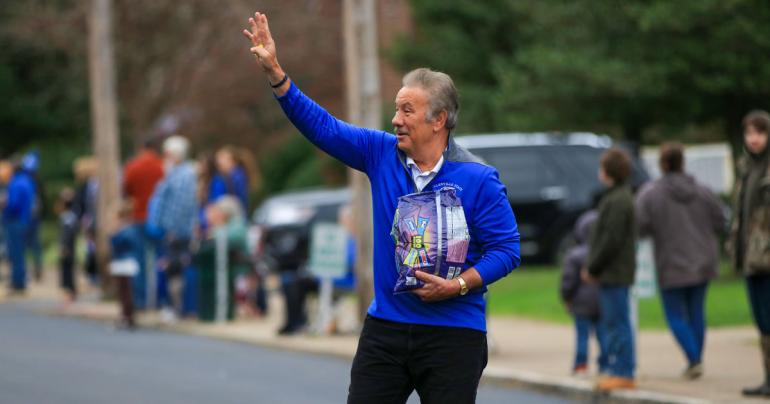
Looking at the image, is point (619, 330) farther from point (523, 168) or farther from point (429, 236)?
point (523, 168)

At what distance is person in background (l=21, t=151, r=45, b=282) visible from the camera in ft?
73.8

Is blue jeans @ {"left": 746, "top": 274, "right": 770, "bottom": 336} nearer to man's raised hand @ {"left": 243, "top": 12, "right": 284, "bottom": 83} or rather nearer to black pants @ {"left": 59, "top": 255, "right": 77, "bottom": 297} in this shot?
man's raised hand @ {"left": 243, "top": 12, "right": 284, "bottom": 83}

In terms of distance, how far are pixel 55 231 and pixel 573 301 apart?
2846 cm

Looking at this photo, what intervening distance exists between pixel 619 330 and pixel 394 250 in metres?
5.30

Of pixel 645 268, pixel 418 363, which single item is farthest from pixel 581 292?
pixel 418 363

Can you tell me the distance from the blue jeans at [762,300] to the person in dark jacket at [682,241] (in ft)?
3.53

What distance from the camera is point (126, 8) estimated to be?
102 feet

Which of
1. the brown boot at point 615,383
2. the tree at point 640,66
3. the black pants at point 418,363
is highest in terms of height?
the tree at point 640,66

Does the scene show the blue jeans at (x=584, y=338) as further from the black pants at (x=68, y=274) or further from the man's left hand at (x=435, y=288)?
the black pants at (x=68, y=274)

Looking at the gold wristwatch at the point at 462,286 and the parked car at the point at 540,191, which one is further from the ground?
the parked car at the point at 540,191

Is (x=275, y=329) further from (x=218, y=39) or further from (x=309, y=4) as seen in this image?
(x=309, y=4)

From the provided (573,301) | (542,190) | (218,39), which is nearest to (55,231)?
(218,39)

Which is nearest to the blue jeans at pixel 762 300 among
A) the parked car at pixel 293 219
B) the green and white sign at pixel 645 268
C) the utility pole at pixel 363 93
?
the green and white sign at pixel 645 268

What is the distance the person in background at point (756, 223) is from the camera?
399 inches
